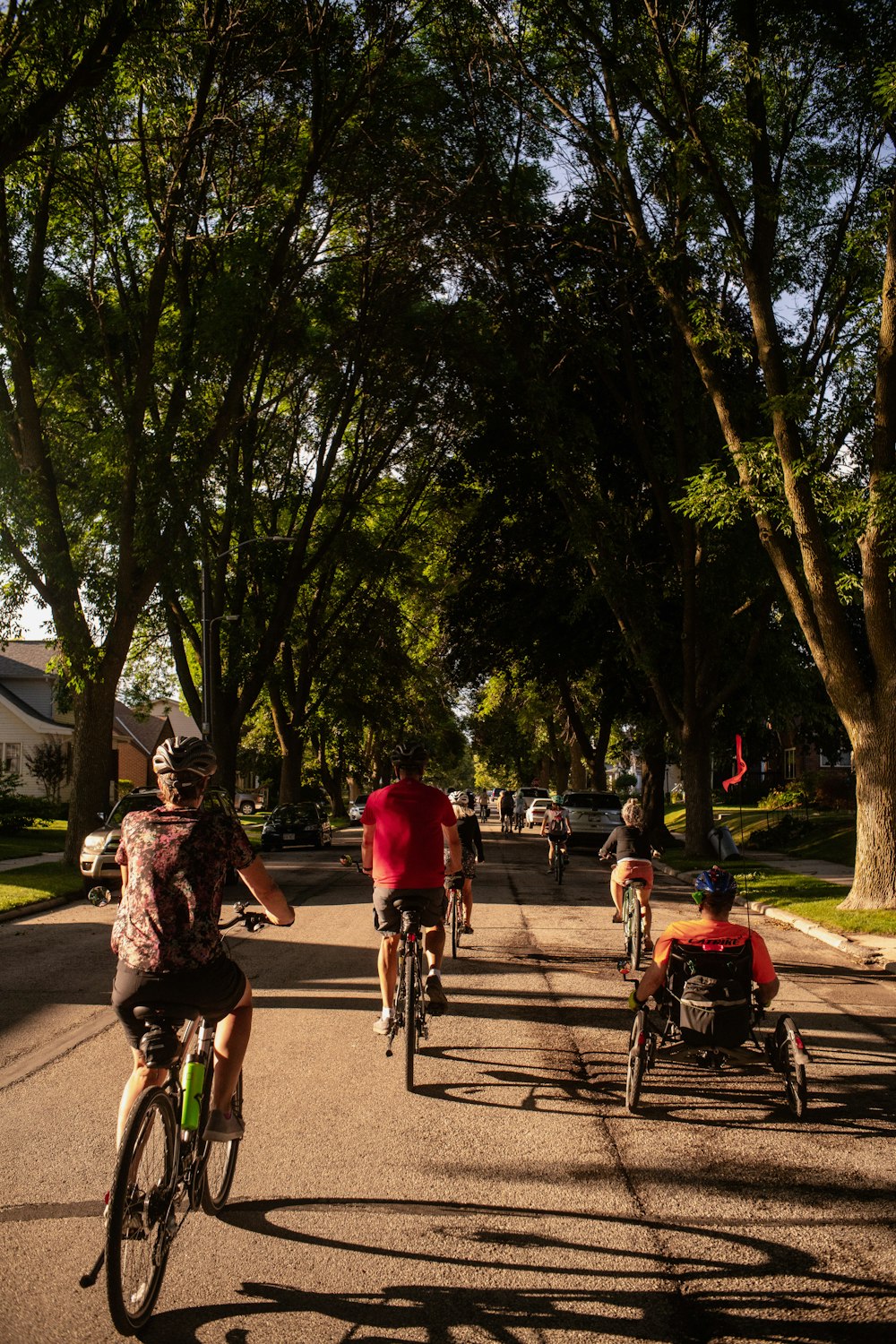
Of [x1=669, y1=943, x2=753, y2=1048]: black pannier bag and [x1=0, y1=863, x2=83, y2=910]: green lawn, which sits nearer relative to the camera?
[x1=669, y1=943, x2=753, y2=1048]: black pannier bag

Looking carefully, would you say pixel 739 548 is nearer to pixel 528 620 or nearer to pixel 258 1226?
pixel 528 620

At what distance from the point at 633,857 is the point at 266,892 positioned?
791 cm

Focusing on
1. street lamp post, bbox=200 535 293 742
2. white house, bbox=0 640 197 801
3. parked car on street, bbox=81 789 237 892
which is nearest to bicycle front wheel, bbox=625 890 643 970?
parked car on street, bbox=81 789 237 892

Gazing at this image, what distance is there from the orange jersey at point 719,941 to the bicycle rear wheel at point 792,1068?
0.95ft

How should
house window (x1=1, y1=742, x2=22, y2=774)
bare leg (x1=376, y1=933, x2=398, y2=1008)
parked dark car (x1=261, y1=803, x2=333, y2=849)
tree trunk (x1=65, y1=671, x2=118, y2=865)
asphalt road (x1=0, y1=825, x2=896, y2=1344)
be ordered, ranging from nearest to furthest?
asphalt road (x1=0, y1=825, x2=896, y2=1344) → bare leg (x1=376, y1=933, x2=398, y2=1008) → tree trunk (x1=65, y1=671, x2=118, y2=865) → parked dark car (x1=261, y1=803, x2=333, y2=849) → house window (x1=1, y1=742, x2=22, y2=774)

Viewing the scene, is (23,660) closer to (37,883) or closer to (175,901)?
(37,883)

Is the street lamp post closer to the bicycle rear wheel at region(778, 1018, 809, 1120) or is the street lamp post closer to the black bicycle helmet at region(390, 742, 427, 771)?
the black bicycle helmet at region(390, 742, 427, 771)

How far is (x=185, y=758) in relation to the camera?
16.1ft

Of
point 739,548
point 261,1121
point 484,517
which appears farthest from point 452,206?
point 261,1121

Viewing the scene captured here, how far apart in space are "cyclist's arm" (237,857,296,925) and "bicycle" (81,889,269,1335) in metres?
0.21

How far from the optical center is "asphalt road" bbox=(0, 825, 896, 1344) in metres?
4.51

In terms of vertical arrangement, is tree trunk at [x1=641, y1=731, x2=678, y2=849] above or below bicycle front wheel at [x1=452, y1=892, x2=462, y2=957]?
above

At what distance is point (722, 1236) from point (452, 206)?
24.3 metres

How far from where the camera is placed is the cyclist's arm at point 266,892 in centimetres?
511
